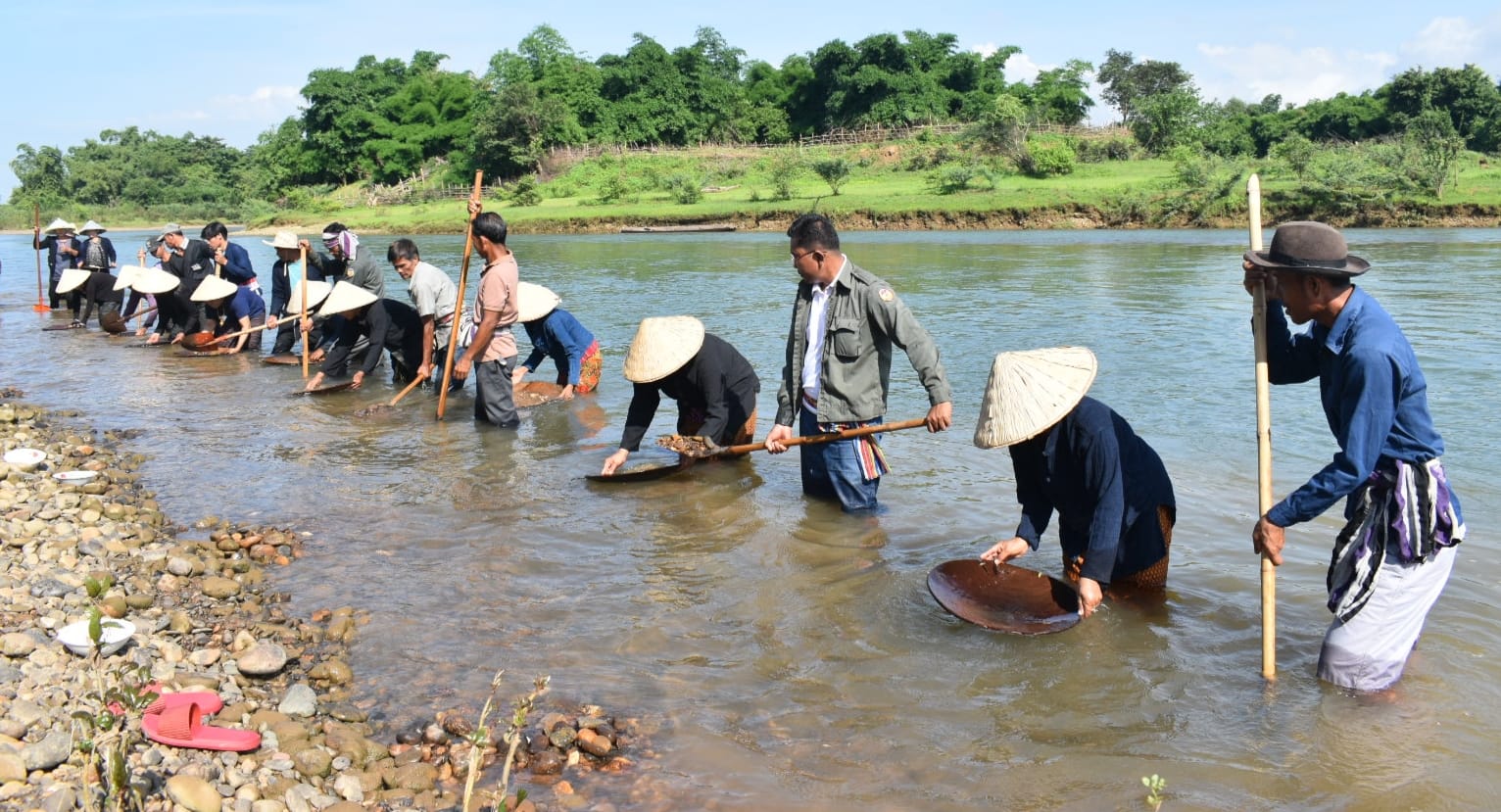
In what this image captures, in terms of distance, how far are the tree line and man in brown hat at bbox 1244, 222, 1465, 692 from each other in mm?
51329

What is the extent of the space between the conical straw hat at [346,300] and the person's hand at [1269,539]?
25.8ft

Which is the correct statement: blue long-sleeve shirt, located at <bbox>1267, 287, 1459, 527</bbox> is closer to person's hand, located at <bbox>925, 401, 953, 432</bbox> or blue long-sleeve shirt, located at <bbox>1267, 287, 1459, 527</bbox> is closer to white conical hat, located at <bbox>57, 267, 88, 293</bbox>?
person's hand, located at <bbox>925, 401, 953, 432</bbox>

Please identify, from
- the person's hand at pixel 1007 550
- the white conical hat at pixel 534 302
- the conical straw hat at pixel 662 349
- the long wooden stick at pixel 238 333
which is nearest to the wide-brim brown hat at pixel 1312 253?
the person's hand at pixel 1007 550

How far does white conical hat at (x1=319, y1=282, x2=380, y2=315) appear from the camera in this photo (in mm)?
9406

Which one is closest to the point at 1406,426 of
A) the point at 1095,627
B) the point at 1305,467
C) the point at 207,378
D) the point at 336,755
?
the point at 1095,627

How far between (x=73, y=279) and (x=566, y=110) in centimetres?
5351

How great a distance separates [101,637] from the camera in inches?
165

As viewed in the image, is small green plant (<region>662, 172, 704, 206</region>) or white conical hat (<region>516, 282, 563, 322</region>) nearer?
white conical hat (<region>516, 282, 563, 322</region>)

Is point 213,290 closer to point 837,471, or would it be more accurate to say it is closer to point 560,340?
point 560,340

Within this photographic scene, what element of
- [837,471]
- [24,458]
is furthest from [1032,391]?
[24,458]

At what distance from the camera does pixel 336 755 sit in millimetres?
3711

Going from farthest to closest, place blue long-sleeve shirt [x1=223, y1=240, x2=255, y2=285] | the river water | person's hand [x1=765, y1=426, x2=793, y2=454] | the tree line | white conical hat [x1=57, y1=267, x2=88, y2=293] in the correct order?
the tree line → white conical hat [x1=57, y1=267, x2=88, y2=293] → blue long-sleeve shirt [x1=223, y1=240, x2=255, y2=285] → person's hand [x1=765, y1=426, x2=793, y2=454] → the river water

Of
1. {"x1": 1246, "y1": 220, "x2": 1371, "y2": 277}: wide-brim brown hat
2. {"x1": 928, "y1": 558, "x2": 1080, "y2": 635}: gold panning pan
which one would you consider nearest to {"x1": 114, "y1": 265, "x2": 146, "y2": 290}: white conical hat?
{"x1": 928, "y1": 558, "x2": 1080, "y2": 635}: gold panning pan

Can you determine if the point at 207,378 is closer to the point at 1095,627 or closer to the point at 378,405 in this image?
the point at 378,405
